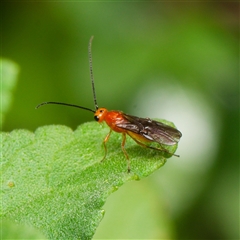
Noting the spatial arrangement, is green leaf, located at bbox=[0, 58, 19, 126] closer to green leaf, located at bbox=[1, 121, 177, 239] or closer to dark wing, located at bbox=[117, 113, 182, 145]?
green leaf, located at bbox=[1, 121, 177, 239]

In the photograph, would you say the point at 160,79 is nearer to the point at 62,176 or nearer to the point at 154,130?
the point at 154,130

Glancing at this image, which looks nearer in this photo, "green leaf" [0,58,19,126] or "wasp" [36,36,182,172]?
"green leaf" [0,58,19,126]

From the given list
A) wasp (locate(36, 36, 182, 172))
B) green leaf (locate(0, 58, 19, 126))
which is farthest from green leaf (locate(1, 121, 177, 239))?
green leaf (locate(0, 58, 19, 126))

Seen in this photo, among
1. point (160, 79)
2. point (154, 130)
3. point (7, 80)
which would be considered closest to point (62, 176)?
point (7, 80)

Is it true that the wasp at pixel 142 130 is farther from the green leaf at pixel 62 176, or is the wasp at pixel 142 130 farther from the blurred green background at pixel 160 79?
the blurred green background at pixel 160 79

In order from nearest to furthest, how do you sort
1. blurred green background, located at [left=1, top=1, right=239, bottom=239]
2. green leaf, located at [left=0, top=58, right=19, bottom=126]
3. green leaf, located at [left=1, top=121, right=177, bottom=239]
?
1. green leaf, located at [left=1, top=121, right=177, bottom=239]
2. green leaf, located at [left=0, top=58, right=19, bottom=126]
3. blurred green background, located at [left=1, top=1, right=239, bottom=239]

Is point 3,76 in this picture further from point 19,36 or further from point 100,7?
point 100,7

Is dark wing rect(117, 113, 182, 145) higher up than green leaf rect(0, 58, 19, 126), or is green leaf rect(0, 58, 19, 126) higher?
green leaf rect(0, 58, 19, 126)
